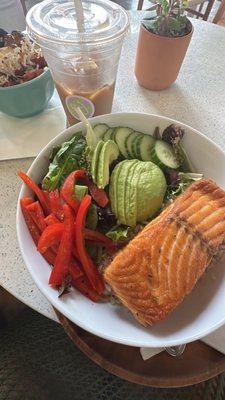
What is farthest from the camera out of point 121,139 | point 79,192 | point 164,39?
point 164,39

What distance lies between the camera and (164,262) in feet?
1.98

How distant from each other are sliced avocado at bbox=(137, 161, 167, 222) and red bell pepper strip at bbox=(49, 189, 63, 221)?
18 centimetres

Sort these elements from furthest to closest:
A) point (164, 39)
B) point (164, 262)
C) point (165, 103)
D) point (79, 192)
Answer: point (165, 103) → point (164, 39) → point (79, 192) → point (164, 262)

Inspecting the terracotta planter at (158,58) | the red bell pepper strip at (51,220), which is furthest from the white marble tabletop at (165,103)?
the red bell pepper strip at (51,220)

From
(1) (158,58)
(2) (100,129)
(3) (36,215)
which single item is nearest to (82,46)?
(2) (100,129)

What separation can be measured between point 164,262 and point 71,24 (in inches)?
25.2

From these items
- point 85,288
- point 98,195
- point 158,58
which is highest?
→ point 158,58

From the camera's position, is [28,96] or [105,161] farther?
[28,96]

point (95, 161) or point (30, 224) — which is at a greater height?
point (95, 161)

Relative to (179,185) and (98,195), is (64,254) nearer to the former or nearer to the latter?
(98,195)

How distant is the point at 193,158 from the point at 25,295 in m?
0.54

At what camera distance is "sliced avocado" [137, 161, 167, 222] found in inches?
A: 28.1

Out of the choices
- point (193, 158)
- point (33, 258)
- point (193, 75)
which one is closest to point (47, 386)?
point (33, 258)

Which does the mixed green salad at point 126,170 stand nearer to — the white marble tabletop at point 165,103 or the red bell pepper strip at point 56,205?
the red bell pepper strip at point 56,205
